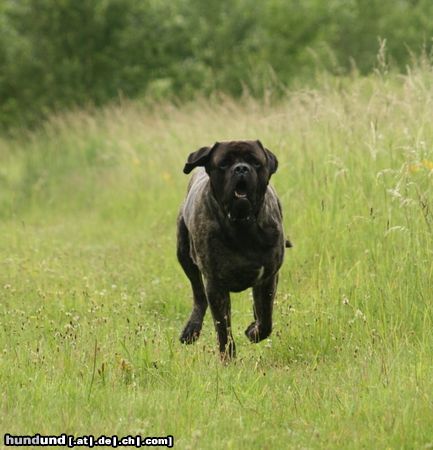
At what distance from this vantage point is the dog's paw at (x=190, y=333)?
22.2 ft

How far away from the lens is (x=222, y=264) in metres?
6.10

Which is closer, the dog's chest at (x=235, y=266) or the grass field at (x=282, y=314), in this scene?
the grass field at (x=282, y=314)

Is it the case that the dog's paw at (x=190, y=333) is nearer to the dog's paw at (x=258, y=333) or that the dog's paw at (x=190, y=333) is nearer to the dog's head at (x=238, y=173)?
the dog's paw at (x=258, y=333)

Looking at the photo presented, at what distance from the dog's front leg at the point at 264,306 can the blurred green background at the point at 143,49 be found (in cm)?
1555

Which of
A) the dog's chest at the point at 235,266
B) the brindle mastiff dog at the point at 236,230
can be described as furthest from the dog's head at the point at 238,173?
the dog's chest at the point at 235,266

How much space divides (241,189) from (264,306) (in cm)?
86

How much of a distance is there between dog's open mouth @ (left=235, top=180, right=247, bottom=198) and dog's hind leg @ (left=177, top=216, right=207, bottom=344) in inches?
53.6

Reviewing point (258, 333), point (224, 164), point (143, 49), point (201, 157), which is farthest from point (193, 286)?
point (143, 49)

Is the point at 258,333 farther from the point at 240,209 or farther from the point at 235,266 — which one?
the point at 240,209

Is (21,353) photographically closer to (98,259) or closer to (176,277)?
(176,277)

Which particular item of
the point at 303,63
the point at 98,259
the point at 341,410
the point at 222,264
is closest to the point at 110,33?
the point at 303,63

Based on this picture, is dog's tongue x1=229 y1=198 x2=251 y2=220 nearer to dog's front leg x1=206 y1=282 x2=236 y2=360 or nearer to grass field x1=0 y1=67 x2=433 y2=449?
dog's front leg x1=206 y1=282 x2=236 y2=360

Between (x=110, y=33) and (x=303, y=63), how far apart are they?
5485mm

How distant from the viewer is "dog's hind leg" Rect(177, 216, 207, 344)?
6.90 m
